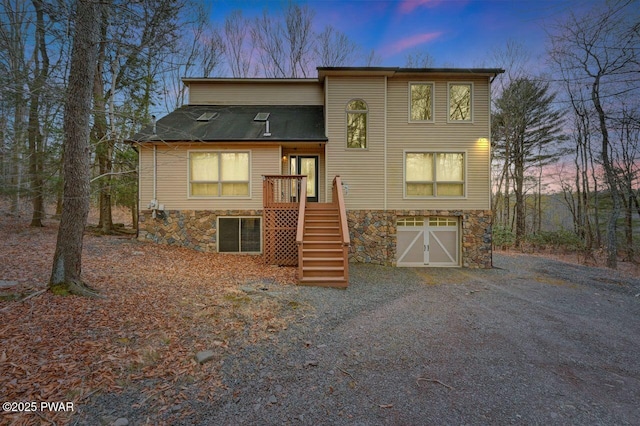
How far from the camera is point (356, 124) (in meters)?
10.0

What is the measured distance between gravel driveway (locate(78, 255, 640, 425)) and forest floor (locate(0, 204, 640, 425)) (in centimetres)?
20

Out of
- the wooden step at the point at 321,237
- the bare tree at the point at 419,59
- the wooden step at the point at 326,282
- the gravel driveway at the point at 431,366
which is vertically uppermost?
the bare tree at the point at 419,59

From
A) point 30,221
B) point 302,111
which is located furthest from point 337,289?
point 30,221

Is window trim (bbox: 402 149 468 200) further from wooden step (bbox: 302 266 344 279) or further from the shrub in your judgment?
the shrub

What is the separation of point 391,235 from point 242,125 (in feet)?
22.6

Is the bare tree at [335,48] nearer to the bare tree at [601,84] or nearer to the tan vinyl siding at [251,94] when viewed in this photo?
the tan vinyl siding at [251,94]

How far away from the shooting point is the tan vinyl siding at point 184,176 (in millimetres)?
9953

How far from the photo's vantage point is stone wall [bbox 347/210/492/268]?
32.2 feet

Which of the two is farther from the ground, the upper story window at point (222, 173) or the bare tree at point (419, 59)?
the bare tree at point (419, 59)

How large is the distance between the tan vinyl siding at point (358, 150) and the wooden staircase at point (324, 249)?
4.60ft

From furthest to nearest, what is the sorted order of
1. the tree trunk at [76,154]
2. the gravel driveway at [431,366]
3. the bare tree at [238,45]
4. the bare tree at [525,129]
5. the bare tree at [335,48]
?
the bare tree at [238,45], the bare tree at [335,48], the bare tree at [525,129], the tree trunk at [76,154], the gravel driveway at [431,366]

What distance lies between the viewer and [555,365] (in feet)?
11.4

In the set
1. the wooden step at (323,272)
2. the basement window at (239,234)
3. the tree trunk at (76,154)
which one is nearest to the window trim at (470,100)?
the wooden step at (323,272)

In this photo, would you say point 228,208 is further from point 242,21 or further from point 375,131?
point 242,21
